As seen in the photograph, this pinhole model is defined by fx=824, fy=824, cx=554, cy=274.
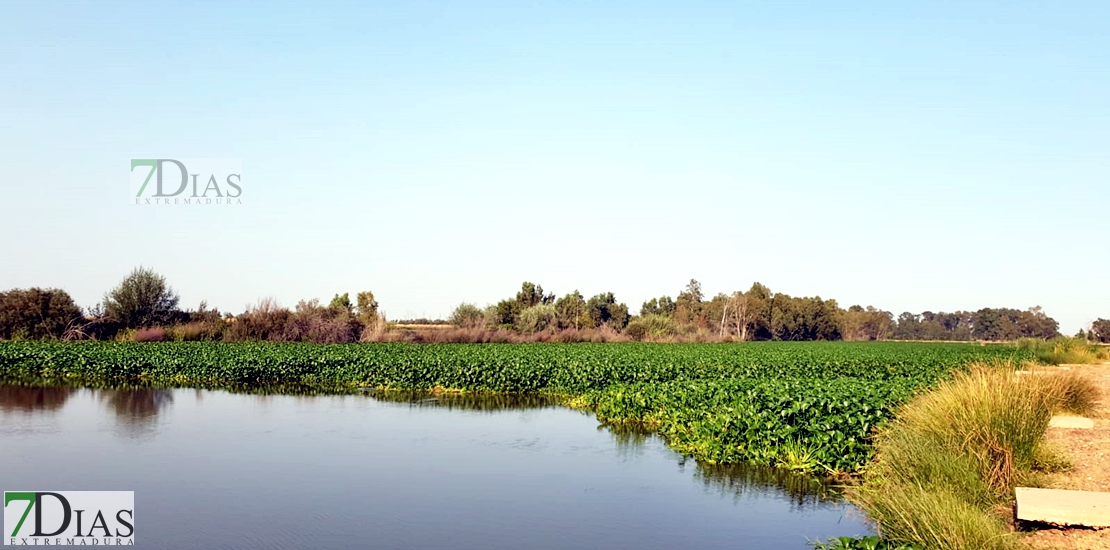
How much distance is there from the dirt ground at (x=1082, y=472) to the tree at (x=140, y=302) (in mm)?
57898

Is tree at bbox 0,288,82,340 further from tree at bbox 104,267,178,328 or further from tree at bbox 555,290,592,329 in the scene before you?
tree at bbox 555,290,592,329

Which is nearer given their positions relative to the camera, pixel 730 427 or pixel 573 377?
pixel 730 427

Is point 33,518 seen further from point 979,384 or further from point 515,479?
point 979,384

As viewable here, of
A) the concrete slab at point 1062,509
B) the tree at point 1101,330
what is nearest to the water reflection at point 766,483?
the concrete slab at point 1062,509

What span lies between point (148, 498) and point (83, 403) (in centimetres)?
1575

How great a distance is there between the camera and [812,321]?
12488 cm

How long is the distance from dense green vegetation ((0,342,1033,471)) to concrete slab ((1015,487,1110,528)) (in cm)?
522

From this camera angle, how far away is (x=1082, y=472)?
12.3 meters

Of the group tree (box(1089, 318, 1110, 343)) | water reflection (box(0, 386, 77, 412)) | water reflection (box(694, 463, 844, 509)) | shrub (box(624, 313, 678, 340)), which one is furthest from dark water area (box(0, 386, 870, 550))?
tree (box(1089, 318, 1110, 343))

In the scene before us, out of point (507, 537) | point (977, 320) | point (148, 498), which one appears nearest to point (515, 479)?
point (507, 537)

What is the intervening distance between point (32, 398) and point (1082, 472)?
94.9ft

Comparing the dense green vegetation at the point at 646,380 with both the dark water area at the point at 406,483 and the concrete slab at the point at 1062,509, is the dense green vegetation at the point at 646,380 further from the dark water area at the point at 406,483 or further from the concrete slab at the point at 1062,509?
the concrete slab at the point at 1062,509

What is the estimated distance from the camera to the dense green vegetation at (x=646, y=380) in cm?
1591

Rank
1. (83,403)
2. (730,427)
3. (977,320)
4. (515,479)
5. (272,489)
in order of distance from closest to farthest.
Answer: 1. (272,489)
2. (515,479)
3. (730,427)
4. (83,403)
5. (977,320)
